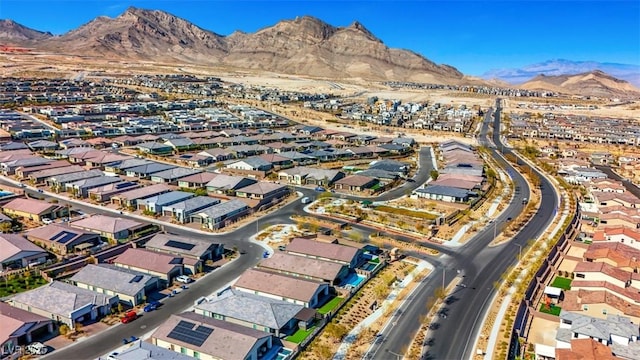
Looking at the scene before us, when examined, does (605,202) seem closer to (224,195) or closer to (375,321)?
(375,321)

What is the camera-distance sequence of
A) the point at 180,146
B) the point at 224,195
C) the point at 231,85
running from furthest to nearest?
the point at 231,85 → the point at 180,146 → the point at 224,195

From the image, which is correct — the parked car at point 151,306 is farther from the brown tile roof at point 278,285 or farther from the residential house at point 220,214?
the residential house at point 220,214

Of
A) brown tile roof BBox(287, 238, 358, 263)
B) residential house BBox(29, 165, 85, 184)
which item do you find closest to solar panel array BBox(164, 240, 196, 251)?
brown tile roof BBox(287, 238, 358, 263)

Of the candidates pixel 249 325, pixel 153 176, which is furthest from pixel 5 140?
pixel 249 325

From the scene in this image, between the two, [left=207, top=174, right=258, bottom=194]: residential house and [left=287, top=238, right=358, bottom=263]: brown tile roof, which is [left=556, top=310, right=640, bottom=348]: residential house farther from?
[left=207, top=174, right=258, bottom=194]: residential house

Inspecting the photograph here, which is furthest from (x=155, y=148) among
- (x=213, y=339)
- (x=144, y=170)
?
(x=213, y=339)
